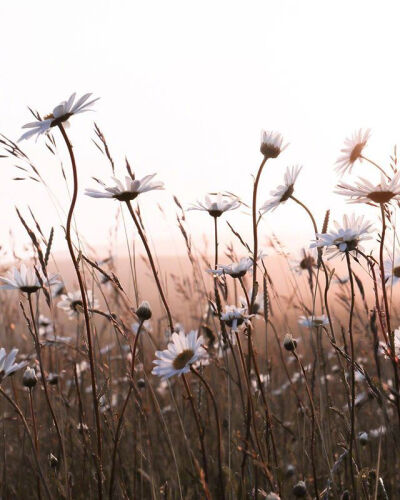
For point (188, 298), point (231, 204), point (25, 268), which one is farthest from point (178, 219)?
point (188, 298)

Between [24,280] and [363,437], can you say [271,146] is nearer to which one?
[24,280]

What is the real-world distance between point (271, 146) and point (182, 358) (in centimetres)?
67

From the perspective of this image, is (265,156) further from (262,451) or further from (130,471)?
(130,471)

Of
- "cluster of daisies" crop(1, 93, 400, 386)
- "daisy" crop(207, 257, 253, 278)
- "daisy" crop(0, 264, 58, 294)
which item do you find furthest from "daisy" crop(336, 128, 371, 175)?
"daisy" crop(0, 264, 58, 294)

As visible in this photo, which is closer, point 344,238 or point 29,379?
point 344,238

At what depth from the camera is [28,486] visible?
234 cm

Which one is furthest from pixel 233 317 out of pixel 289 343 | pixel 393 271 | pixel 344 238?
pixel 393 271

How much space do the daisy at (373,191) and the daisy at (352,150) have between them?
1.46ft

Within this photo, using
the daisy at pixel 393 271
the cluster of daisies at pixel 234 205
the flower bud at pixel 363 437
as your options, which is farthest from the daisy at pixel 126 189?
the flower bud at pixel 363 437

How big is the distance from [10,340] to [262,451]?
7.05ft

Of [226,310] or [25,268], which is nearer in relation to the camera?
[226,310]

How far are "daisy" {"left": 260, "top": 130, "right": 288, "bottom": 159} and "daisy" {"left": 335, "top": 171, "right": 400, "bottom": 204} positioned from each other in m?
0.32

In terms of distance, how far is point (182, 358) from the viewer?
130 centimetres

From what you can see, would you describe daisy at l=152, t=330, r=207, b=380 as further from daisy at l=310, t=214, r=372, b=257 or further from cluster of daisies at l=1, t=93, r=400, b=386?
daisy at l=310, t=214, r=372, b=257
